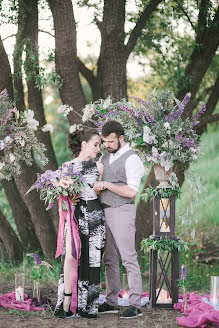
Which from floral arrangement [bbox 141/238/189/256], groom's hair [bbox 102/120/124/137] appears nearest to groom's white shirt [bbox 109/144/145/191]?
groom's hair [bbox 102/120/124/137]

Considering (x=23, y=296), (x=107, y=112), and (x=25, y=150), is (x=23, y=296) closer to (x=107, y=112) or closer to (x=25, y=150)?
(x=25, y=150)

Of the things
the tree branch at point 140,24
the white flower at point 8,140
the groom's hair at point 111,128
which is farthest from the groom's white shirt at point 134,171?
the tree branch at point 140,24

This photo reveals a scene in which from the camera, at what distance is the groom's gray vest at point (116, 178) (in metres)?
5.49

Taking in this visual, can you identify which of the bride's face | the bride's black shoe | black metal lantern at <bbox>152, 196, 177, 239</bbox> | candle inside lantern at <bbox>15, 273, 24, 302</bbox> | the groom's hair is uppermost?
the groom's hair

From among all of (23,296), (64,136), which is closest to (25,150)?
(23,296)

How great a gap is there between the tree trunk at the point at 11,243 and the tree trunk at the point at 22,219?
5.0 inches

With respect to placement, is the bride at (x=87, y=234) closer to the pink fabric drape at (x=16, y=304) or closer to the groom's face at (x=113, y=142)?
the groom's face at (x=113, y=142)

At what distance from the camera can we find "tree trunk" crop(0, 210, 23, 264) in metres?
9.80

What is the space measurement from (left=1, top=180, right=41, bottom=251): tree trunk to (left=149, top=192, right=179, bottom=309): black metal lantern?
164 inches

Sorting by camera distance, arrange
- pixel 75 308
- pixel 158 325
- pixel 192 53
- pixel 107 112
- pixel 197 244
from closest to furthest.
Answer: pixel 158 325, pixel 75 308, pixel 107 112, pixel 192 53, pixel 197 244

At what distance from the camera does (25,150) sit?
6473 millimetres

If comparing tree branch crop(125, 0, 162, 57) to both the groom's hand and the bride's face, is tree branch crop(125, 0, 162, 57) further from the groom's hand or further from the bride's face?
the groom's hand

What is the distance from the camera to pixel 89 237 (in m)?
5.57

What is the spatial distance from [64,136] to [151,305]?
33.9ft
